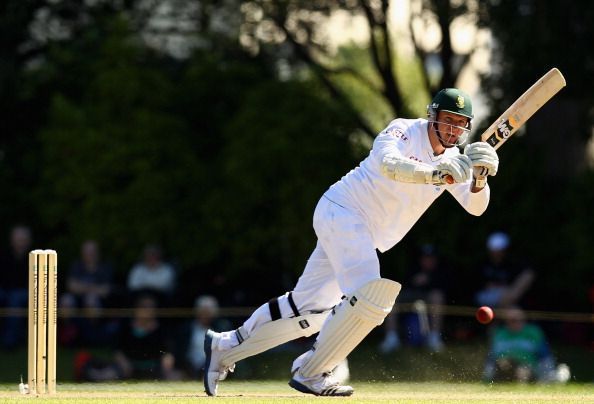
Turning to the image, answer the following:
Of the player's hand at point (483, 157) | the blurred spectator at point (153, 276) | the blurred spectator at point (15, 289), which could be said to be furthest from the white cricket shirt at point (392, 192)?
the blurred spectator at point (15, 289)

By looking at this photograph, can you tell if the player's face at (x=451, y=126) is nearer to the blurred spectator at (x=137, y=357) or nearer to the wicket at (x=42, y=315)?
the wicket at (x=42, y=315)

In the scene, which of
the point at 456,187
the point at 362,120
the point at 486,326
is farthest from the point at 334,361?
the point at 362,120

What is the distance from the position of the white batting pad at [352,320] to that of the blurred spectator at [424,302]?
15.5ft

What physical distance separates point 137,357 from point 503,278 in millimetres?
3292

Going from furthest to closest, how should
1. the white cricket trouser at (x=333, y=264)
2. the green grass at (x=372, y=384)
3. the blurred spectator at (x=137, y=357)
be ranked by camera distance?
1. the blurred spectator at (x=137, y=357)
2. the green grass at (x=372, y=384)
3. the white cricket trouser at (x=333, y=264)

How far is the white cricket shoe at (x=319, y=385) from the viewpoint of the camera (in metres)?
7.43

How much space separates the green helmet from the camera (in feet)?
24.2

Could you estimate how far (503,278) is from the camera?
1250cm

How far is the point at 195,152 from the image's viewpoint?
570 inches

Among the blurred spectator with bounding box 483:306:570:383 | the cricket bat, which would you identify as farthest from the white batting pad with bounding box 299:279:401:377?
the blurred spectator with bounding box 483:306:570:383

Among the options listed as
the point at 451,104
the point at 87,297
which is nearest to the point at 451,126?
the point at 451,104

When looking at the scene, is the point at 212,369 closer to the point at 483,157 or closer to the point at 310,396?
the point at 310,396

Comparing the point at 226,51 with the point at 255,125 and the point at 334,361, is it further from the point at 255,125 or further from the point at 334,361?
the point at 334,361

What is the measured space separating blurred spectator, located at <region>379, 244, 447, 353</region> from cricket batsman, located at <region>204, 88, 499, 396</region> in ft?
14.7
